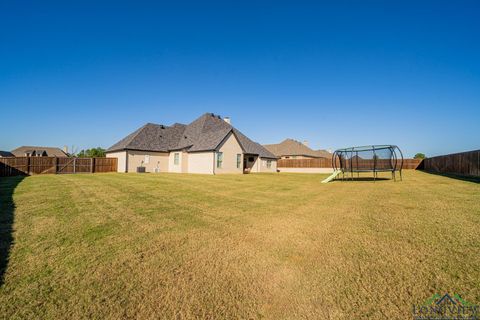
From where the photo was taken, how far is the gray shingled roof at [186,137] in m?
27.0

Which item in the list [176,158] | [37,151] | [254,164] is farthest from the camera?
[37,151]

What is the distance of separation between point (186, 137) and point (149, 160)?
19.3 feet

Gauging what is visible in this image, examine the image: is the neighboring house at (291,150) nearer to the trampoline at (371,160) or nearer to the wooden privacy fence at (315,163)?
the wooden privacy fence at (315,163)

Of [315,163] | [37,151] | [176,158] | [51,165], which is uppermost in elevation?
[37,151]

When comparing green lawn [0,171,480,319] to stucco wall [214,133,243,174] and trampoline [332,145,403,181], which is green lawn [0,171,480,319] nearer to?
trampoline [332,145,403,181]

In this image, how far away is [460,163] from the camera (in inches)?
828

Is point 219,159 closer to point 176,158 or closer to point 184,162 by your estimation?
point 184,162

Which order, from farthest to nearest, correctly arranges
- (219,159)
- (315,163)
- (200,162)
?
1. (315,163)
2. (200,162)
3. (219,159)

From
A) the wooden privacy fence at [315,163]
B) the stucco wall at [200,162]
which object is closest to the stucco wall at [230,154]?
the stucco wall at [200,162]

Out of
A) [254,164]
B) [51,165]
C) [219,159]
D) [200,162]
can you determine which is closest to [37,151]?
[51,165]

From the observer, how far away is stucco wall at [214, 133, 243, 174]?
25345 millimetres

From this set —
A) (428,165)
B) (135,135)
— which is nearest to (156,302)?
(135,135)

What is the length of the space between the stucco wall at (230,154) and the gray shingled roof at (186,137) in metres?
0.64

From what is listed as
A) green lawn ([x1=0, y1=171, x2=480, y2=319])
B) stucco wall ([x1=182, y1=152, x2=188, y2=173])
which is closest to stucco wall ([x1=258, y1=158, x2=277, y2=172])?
stucco wall ([x1=182, y1=152, x2=188, y2=173])
